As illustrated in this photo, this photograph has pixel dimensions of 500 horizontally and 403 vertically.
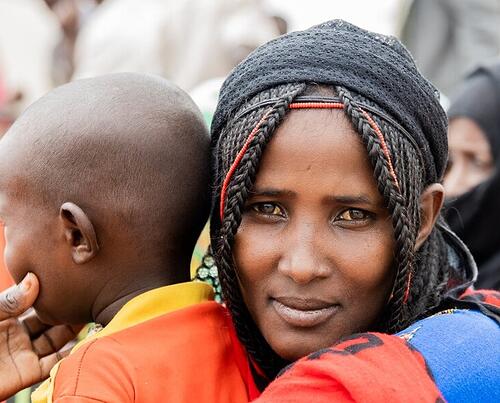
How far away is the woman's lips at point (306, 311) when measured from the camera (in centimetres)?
223

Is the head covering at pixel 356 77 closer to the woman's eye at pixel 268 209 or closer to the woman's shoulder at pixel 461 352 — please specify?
the woman's eye at pixel 268 209

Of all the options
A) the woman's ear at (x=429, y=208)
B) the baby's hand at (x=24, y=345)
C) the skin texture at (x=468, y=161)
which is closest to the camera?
the woman's ear at (x=429, y=208)

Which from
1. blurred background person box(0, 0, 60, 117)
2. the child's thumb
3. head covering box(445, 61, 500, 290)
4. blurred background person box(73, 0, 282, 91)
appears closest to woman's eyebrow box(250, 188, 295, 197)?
the child's thumb

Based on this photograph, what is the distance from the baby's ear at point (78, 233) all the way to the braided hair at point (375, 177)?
307 mm

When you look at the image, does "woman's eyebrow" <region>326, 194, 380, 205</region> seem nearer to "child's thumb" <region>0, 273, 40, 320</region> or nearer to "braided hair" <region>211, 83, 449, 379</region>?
"braided hair" <region>211, 83, 449, 379</region>

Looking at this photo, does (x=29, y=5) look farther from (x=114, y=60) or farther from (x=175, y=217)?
(x=175, y=217)

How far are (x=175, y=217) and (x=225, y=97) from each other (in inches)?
12.8

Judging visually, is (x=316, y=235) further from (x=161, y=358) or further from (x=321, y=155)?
(x=161, y=358)

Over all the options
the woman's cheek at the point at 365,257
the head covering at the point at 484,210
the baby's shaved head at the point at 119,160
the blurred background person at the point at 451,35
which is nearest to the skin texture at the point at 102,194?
the baby's shaved head at the point at 119,160

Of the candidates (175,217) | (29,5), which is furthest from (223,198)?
(29,5)

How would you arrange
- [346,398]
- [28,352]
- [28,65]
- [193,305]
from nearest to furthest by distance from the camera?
[346,398] → [193,305] → [28,352] → [28,65]

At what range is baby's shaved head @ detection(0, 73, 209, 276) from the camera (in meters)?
2.39

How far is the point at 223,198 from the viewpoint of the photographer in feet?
7.59

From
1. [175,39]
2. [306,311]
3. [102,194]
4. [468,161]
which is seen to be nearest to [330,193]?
[306,311]
